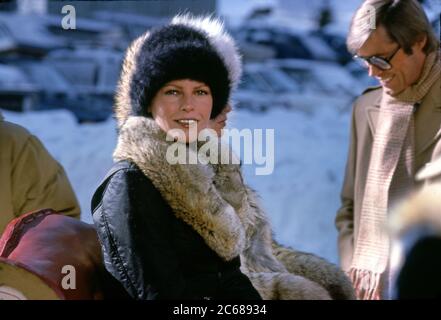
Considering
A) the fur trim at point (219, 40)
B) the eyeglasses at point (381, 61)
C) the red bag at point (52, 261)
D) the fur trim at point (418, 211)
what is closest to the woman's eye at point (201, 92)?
the fur trim at point (219, 40)

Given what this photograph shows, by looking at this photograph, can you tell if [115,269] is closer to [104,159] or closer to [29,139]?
[29,139]

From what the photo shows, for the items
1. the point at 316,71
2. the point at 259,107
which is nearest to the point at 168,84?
the point at 259,107

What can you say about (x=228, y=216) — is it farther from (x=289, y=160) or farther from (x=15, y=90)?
(x=15, y=90)

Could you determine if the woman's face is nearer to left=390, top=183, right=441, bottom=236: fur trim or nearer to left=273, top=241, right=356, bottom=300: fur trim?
left=273, top=241, right=356, bottom=300: fur trim

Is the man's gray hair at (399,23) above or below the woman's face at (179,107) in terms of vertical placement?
above

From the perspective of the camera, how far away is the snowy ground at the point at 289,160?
2803 mm

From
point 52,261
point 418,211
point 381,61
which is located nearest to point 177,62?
point 52,261

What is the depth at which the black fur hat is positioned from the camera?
1874 mm

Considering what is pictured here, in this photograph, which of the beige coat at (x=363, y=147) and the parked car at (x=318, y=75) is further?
the parked car at (x=318, y=75)

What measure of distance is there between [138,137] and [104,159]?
1033 millimetres

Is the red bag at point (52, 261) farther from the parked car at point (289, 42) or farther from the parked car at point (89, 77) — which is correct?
the parked car at point (289, 42)

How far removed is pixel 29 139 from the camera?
229 cm

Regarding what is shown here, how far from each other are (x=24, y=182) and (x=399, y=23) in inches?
51.3

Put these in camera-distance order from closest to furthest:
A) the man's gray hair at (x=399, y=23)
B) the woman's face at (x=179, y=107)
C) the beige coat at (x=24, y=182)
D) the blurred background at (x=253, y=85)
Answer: the woman's face at (x=179, y=107) → the beige coat at (x=24, y=182) → the man's gray hair at (x=399, y=23) → the blurred background at (x=253, y=85)
